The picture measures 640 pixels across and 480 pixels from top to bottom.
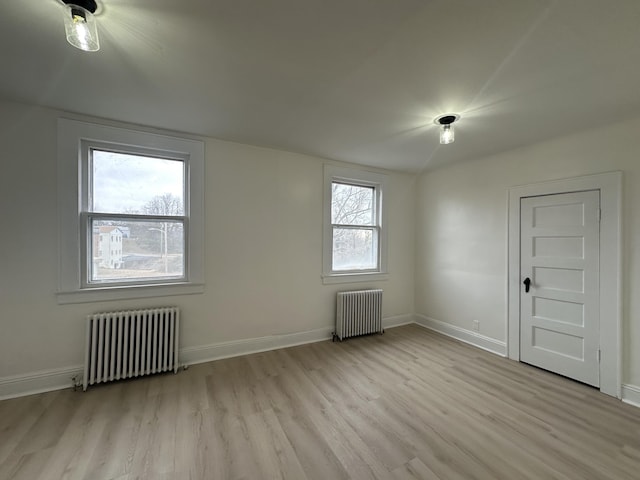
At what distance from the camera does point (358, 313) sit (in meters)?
3.63

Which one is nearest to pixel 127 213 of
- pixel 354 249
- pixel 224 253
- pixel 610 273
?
pixel 224 253

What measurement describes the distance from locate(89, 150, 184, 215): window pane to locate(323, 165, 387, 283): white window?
1826mm

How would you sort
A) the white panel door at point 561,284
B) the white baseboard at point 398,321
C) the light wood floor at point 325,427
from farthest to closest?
the white baseboard at point 398,321 < the white panel door at point 561,284 < the light wood floor at point 325,427

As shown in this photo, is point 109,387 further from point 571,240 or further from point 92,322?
point 571,240

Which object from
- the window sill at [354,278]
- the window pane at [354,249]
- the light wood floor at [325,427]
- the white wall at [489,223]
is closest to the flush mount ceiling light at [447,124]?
the white wall at [489,223]

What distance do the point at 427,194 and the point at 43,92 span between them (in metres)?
4.47

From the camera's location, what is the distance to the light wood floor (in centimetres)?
155

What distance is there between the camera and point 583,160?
2.54 metres

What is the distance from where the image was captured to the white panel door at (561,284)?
248 centimetres

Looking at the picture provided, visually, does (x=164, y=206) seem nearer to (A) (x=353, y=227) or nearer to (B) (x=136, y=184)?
(B) (x=136, y=184)

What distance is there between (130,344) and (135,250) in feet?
2.98

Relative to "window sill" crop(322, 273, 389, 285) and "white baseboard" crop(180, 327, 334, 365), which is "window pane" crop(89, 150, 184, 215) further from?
"window sill" crop(322, 273, 389, 285)

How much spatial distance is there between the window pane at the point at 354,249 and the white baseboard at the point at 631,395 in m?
2.68

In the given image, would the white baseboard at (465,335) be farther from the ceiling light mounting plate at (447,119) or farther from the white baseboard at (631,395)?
the ceiling light mounting plate at (447,119)
